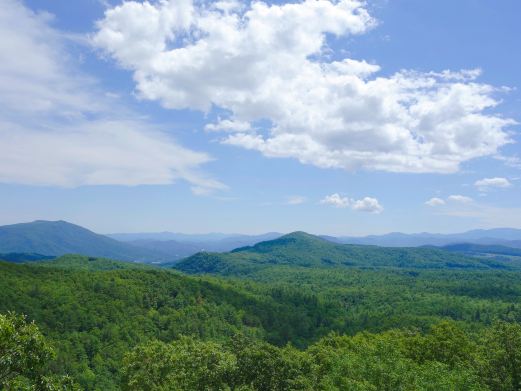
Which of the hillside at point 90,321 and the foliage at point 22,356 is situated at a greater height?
the foliage at point 22,356

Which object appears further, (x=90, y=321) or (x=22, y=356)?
(x=90, y=321)

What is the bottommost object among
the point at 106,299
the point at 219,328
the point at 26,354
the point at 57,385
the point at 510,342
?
the point at 219,328

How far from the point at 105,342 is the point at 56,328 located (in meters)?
18.6

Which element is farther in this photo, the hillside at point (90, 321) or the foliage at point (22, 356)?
the hillside at point (90, 321)

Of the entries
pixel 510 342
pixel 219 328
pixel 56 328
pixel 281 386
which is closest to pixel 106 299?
pixel 56 328

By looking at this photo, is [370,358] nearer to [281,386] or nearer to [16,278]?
[281,386]

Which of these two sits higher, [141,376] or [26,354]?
[26,354]

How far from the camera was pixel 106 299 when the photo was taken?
615 feet

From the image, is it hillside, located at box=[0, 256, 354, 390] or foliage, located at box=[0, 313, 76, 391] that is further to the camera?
hillside, located at box=[0, 256, 354, 390]

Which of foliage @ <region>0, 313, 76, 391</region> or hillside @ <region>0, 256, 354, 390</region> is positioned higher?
foliage @ <region>0, 313, 76, 391</region>

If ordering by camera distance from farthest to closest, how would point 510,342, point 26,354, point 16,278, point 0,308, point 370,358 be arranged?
point 16,278, point 0,308, point 370,358, point 510,342, point 26,354

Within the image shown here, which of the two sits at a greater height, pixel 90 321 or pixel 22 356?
pixel 22 356

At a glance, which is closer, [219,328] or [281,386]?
[281,386]

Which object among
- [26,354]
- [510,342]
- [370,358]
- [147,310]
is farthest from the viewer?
[147,310]
